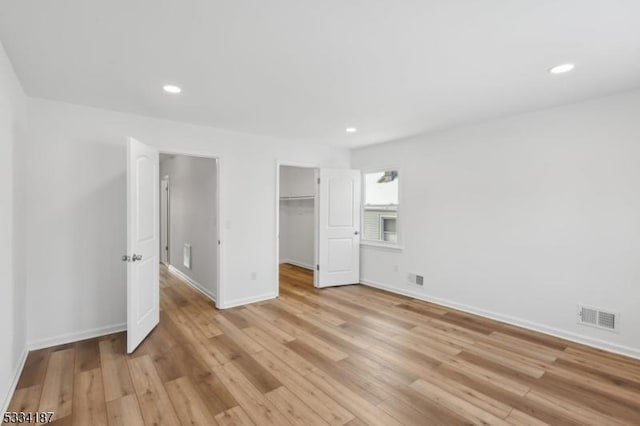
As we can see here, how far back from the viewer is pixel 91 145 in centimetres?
321

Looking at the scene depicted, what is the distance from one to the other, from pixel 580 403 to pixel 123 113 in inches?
190

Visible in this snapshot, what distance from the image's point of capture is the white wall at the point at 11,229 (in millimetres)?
2037

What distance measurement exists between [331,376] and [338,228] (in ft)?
9.85

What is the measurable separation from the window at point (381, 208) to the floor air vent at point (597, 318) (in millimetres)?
2372

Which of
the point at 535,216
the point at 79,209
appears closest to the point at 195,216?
the point at 79,209

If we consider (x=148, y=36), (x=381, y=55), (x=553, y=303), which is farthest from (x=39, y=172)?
(x=553, y=303)

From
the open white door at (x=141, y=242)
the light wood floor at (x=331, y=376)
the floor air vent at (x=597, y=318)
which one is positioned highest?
the open white door at (x=141, y=242)

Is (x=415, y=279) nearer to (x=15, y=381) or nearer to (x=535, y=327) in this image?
(x=535, y=327)

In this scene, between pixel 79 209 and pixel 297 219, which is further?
pixel 297 219

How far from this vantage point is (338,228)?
5270 millimetres

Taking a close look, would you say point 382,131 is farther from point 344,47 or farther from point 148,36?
point 148,36

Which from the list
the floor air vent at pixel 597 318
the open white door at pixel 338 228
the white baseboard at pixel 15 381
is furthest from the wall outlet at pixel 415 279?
the white baseboard at pixel 15 381

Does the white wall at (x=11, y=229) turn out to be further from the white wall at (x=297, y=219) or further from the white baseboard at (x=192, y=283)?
the white wall at (x=297, y=219)

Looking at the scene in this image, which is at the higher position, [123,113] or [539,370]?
[123,113]
